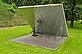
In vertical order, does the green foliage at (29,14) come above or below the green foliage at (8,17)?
above

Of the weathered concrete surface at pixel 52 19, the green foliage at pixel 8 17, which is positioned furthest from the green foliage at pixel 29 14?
the green foliage at pixel 8 17

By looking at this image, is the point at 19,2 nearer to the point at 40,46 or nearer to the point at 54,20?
the point at 54,20

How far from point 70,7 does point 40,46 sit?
394 inches

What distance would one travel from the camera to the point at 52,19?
11891 millimetres

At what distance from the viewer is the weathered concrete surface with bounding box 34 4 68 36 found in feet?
37.9

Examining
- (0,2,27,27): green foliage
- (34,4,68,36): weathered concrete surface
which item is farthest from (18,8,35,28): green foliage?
(0,2,27,27): green foliage

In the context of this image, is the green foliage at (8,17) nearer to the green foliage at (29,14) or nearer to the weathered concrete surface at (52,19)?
the weathered concrete surface at (52,19)

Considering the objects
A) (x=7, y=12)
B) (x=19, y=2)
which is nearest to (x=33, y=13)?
(x=7, y=12)

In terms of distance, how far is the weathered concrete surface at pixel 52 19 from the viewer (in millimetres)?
11562

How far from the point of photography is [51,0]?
61.1ft

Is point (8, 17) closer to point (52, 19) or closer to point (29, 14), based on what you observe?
point (29, 14)

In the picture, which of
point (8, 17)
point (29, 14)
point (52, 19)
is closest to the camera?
point (29, 14)

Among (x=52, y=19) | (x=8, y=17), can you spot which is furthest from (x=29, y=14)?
(x=8, y=17)

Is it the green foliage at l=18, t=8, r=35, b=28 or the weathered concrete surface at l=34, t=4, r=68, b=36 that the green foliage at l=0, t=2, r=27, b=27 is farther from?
the green foliage at l=18, t=8, r=35, b=28
